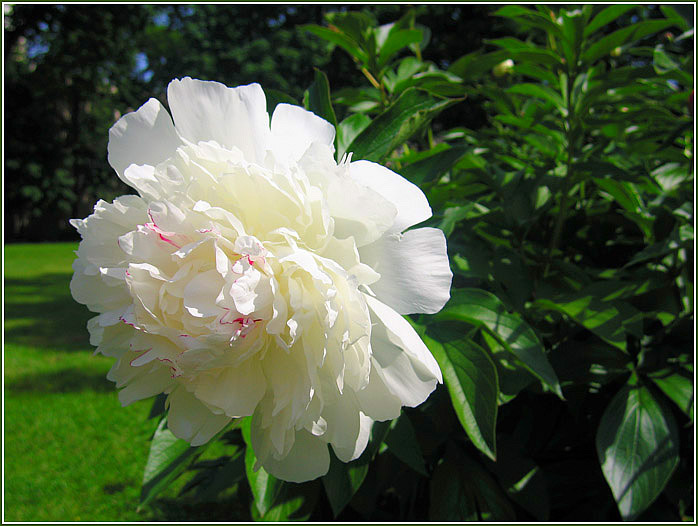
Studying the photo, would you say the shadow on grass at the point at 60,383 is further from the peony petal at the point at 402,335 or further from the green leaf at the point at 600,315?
the peony petal at the point at 402,335

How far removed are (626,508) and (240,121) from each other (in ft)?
3.43

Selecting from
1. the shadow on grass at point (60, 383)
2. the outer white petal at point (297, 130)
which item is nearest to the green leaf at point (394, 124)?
the outer white petal at point (297, 130)

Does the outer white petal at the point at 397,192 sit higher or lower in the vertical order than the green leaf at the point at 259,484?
higher

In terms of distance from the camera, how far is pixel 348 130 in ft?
3.32

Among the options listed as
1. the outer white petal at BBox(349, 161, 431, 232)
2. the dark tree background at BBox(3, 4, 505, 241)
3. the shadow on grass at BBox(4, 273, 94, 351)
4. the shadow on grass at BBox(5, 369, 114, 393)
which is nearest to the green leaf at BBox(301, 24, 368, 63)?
the outer white petal at BBox(349, 161, 431, 232)

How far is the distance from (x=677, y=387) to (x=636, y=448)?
20cm

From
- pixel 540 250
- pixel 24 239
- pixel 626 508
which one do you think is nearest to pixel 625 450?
pixel 626 508

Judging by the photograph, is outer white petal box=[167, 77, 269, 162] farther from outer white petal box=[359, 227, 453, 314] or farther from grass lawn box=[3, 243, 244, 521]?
grass lawn box=[3, 243, 244, 521]

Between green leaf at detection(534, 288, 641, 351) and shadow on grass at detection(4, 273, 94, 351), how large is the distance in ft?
19.0

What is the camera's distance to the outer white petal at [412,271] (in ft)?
2.36

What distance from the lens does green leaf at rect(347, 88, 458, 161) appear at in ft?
3.01

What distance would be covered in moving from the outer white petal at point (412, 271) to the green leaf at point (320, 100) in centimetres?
32

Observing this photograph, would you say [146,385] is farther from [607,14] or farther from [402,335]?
[607,14]

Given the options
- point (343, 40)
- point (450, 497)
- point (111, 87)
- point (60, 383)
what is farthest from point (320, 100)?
point (111, 87)
